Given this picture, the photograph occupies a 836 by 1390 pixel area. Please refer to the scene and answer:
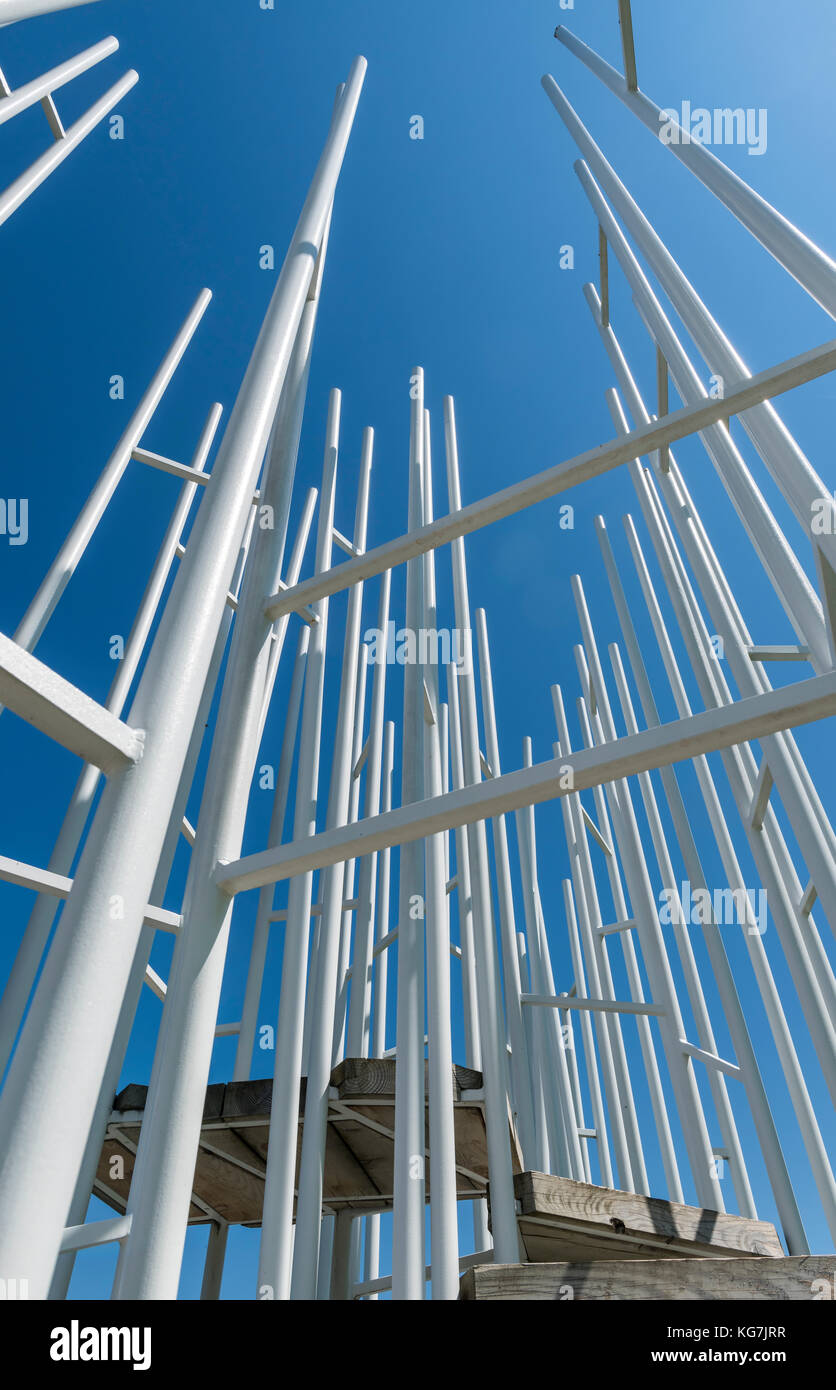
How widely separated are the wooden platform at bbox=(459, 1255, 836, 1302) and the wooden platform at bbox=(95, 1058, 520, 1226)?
1.43m

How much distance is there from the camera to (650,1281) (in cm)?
186

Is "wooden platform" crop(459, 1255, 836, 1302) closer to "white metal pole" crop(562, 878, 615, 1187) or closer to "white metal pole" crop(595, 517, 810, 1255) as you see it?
"white metal pole" crop(595, 517, 810, 1255)

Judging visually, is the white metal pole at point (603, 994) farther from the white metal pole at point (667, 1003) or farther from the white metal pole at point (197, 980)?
the white metal pole at point (197, 980)

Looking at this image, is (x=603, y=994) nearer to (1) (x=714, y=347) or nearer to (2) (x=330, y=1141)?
(2) (x=330, y=1141)

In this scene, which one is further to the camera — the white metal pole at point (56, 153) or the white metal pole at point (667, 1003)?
the white metal pole at point (56, 153)

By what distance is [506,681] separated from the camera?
925 cm

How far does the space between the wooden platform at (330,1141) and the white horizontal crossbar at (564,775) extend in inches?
73.8

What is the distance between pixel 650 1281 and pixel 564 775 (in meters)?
1.13

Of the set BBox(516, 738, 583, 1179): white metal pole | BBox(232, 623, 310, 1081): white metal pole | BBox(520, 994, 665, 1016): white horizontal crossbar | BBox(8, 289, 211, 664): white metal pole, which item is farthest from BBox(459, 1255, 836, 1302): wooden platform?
BBox(8, 289, 211, 664): white metal pole

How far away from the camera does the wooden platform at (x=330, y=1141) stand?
3.42 metres

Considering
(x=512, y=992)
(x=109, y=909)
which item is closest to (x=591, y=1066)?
(x=512, y=992)

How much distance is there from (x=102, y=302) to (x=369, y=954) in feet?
20.1

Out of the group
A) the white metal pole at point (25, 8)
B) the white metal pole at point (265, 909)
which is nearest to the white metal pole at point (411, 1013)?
the white metal pole at point (265, 909)

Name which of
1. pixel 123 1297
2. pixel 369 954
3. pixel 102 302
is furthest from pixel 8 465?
pixel 123 1297
